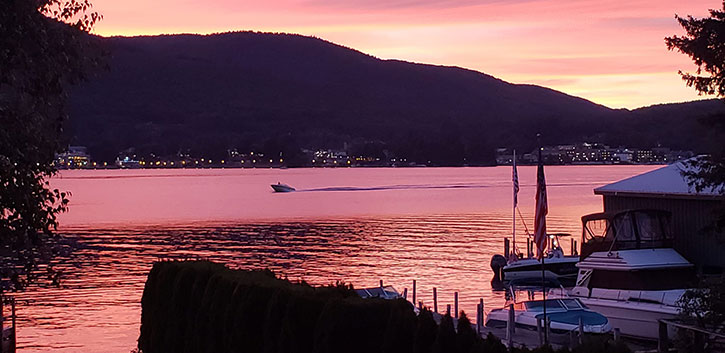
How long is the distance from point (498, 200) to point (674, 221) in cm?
11558

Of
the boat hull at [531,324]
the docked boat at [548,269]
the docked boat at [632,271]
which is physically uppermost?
the docked boat at [632,271]

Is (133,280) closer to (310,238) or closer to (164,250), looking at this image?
(164,250)

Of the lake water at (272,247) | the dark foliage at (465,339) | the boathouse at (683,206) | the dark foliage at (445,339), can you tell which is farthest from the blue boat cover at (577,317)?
the dark foliage at (465,339)

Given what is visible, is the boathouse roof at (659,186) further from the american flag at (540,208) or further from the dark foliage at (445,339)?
the dark foliage at (445,339)

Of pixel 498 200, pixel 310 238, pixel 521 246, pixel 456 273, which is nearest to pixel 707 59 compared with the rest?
pixel 456 273

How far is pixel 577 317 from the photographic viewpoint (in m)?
29.0

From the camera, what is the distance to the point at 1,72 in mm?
14266

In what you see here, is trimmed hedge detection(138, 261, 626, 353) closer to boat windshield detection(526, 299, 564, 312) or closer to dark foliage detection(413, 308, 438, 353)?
dark foliage detection(413, 308, 438, 353)

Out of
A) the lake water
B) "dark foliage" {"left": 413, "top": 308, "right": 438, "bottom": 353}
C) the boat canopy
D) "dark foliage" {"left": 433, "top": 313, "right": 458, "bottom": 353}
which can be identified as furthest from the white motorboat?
"dark foliage" {"left": 433, "top": 313, "right": 458, "bottom": 353}

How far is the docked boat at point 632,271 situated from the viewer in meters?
29.5

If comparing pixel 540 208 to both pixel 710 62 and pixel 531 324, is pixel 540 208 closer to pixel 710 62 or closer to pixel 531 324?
pixel 531 324

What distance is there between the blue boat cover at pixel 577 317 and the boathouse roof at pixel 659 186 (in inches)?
253

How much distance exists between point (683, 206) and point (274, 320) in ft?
73.7

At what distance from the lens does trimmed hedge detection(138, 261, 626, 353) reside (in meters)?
12.4
